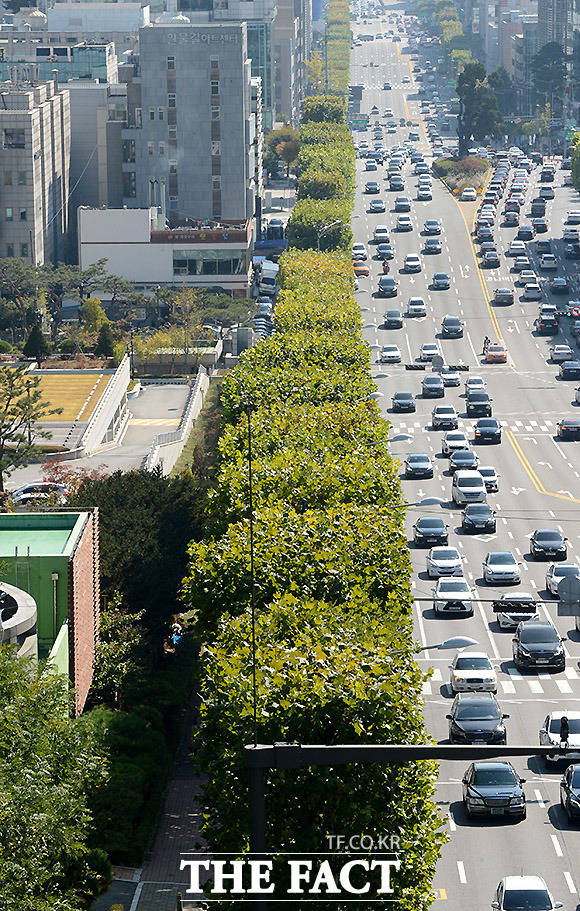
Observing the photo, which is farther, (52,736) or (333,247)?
(333,247)

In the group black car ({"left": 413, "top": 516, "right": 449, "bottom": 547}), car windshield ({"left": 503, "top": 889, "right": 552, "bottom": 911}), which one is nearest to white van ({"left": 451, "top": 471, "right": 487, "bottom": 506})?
black car ({"left": 413, "top": 516, "right": 449, "bottom": 547})

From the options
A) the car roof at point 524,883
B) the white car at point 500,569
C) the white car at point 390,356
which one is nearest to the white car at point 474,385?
the white car at point 390,356

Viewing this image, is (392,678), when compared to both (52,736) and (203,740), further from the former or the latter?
(52,736)

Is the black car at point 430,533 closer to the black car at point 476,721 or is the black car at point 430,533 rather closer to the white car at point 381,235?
the black car at point 476,721

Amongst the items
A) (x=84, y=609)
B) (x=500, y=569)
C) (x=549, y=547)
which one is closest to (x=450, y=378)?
(x=549, y=547)

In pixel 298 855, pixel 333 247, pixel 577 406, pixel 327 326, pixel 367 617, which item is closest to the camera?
pixel 298 855

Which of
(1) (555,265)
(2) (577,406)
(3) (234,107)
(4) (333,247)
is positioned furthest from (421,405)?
(3) (234,107)

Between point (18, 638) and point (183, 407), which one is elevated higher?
point (18, 638)

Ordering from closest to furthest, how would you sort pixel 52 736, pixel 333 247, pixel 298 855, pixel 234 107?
pixel 298 855 → pixel 52 736 → pixel 333 247 → pixel 234 107
